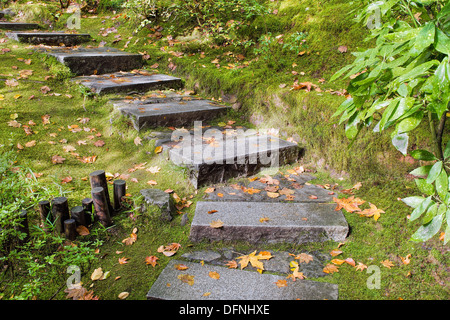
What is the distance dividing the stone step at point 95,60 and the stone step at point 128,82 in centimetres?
17

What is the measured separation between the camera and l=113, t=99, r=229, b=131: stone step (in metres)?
4.04

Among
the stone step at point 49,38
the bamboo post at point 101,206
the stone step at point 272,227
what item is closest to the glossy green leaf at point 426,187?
the stone step at point 272,227

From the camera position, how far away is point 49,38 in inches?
243

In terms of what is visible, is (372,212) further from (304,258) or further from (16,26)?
(16,26)

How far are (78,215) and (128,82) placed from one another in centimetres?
288

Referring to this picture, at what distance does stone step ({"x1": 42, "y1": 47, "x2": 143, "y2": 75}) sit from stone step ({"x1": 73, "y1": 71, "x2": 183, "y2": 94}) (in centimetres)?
17

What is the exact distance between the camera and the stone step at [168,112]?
4039 millimetres

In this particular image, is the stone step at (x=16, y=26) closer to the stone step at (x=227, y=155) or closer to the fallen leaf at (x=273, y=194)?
the stone step at (x=227, y=155)

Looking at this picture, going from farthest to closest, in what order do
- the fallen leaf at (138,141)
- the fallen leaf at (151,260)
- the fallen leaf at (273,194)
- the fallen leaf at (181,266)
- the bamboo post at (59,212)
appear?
the fallen leaf at (138,141), the fallen leaf at (273,194), the bamboo post at (59,212), the fallen leaf at (151,260), the fallen leaf at (181,266)

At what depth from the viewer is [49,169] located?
11.0 ft

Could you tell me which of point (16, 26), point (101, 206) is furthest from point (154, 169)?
point (16, 26)
